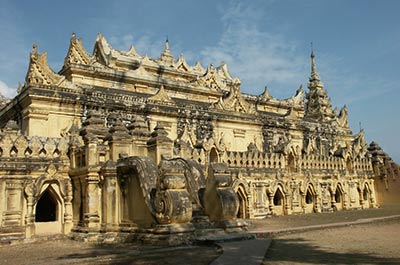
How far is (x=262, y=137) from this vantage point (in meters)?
32.5

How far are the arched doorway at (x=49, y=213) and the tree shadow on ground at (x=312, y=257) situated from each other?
28.4 feet

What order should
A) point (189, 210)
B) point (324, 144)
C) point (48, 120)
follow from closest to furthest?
point (189, 210) → point (48, 120) → point (324, 144)

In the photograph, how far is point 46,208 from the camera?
1739 centimetres

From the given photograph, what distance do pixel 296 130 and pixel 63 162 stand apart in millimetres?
23850

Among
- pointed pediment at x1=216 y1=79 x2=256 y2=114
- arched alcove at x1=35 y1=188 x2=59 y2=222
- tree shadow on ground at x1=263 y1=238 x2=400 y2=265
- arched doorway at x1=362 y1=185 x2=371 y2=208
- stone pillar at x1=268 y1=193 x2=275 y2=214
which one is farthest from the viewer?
arched doorway at x1=362 y1=185 x2=371 y2=208

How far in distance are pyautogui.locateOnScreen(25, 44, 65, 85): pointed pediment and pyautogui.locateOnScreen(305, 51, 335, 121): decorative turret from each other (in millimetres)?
39777

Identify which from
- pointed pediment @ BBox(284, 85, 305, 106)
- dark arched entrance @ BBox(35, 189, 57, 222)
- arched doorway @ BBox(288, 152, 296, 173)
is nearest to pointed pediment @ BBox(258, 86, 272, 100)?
pointed pediment @ BBox(284, 85, 305, 106)

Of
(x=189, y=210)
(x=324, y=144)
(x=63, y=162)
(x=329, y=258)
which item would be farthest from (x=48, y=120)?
(x=324, y=144)

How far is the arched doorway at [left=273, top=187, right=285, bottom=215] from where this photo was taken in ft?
85.3

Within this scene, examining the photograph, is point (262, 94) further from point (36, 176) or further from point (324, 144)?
point (36, 176)

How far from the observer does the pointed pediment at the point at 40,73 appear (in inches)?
966

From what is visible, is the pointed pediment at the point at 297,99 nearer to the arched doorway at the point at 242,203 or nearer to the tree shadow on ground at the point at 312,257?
the arched doorway at the point at 242,203

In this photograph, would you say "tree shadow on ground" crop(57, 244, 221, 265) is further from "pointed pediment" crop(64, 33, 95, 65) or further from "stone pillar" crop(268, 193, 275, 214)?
"pointed pediment" crop(64, 33, 95, 65)

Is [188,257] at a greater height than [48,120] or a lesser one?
lesser
